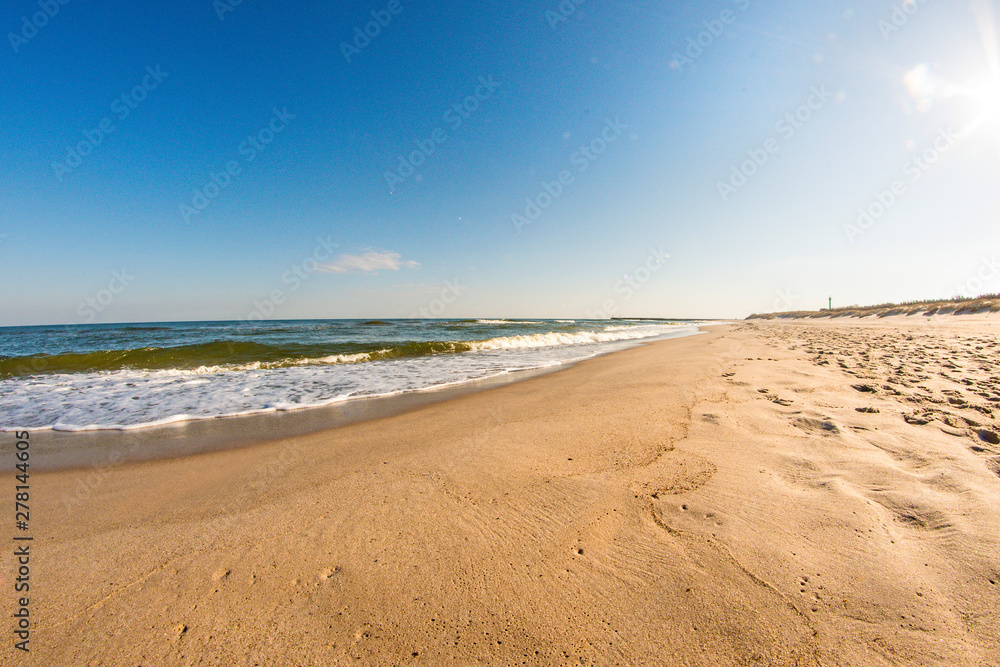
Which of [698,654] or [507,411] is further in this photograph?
[507,411]

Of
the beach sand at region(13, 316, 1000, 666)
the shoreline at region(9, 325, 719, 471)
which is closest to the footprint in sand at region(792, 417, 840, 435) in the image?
the beach sand at region(13, 316, 1000, 666)

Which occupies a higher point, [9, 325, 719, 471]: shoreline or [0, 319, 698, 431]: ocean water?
[0, 319, 698, 431]: ocean water

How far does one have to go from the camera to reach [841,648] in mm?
1418

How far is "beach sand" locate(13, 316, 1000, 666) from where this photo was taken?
1513 millimetres

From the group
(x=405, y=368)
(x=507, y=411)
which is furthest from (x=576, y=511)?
(x=405, y=368)

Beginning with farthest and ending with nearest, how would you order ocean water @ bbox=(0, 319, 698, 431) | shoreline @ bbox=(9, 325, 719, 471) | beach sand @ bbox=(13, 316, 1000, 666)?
ocean water @ bbox=(0, 319, 698, 431) < shoreline @ bbox=(9, 325, 719, 471) < beach sand @ bbox=(13, 316, 1000, 666)

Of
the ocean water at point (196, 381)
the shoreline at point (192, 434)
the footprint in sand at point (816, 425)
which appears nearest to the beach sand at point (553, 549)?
the footprint in sand at point (816, 425)

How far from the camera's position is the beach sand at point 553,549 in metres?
1.51

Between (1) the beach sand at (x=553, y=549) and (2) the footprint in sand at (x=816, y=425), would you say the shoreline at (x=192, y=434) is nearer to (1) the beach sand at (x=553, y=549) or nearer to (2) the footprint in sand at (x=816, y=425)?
(1) the beach sand at (x=553, y=549)

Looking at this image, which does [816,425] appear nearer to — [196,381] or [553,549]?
[553,549]

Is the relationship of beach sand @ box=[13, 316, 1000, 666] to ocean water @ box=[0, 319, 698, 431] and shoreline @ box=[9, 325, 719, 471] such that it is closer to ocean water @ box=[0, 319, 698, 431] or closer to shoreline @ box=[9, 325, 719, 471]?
shoreline @ box=[9, 325, 719, 471]

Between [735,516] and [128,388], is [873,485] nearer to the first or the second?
[735,516]

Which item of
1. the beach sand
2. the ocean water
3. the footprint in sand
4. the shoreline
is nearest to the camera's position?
the beach sand

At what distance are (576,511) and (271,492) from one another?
241cm
